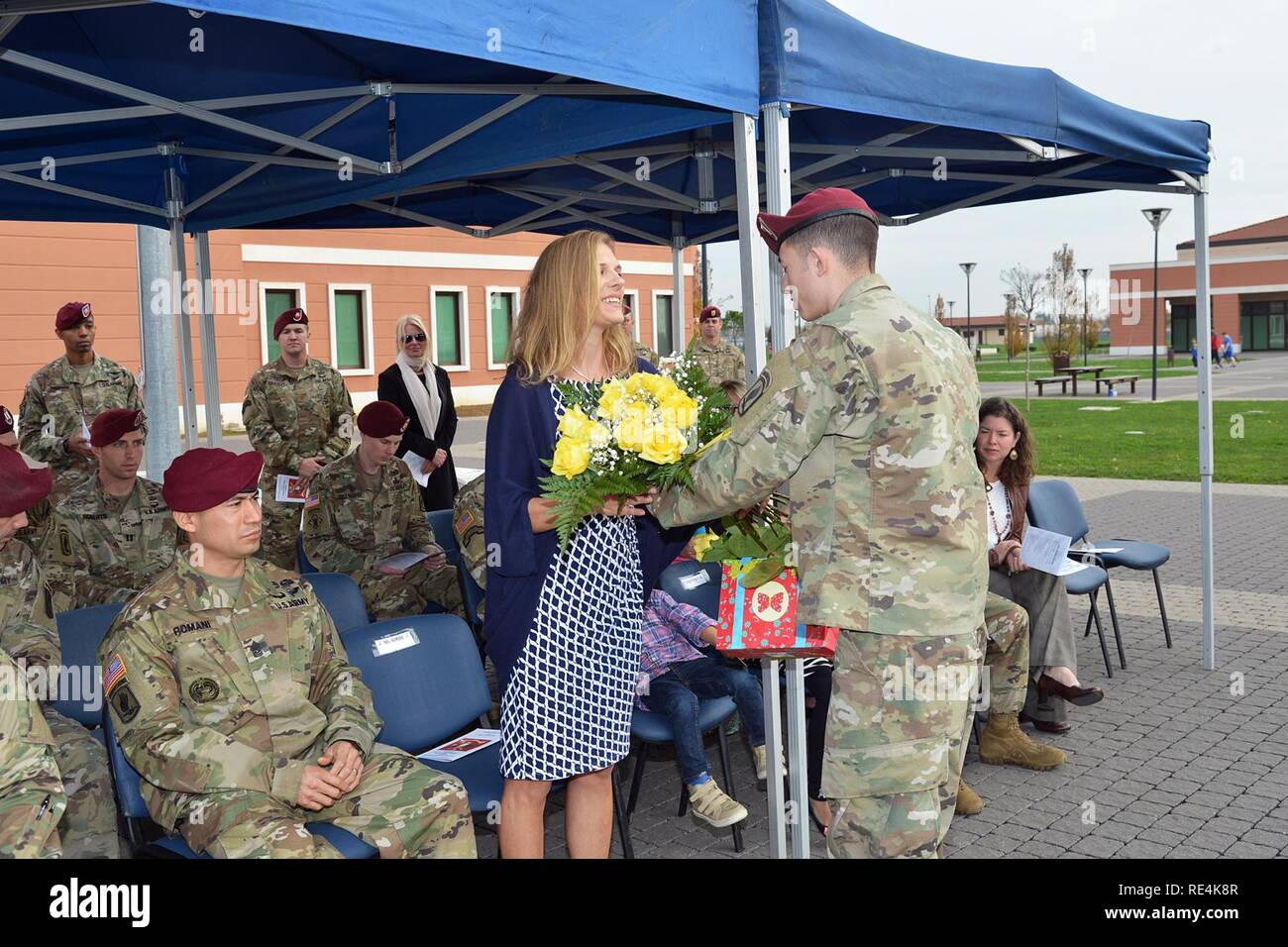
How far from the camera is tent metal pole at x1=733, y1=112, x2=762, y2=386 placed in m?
3.56

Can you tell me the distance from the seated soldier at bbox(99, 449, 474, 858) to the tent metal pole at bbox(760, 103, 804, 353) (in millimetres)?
1690

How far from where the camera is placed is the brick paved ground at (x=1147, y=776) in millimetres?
4203

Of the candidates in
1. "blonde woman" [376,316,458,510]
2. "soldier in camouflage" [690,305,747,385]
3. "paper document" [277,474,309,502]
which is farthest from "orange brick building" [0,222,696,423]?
"paper document" [277,474,309,502]

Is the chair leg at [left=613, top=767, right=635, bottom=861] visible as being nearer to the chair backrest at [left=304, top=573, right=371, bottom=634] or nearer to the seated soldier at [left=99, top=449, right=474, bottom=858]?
the seated soldier at [left=99, top=449, right=474, bottom=858]

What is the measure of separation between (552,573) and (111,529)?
2.92 m

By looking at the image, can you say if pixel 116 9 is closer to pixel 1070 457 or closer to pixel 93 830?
pixel 93 830

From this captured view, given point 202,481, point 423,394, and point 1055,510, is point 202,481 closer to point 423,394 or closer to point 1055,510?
point 423,394

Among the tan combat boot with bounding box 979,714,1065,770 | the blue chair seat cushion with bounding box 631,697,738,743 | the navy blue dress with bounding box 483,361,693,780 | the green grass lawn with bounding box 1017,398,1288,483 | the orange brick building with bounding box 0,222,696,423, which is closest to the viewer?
the navy blue dress with bounding box 483,361,693,780

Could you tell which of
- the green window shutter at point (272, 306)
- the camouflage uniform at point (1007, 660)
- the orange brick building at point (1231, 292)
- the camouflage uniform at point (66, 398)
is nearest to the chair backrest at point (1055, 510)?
the camouflage uniform at point (1007, 660)

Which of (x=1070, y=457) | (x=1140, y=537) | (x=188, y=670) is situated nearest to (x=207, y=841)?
(x=188, y=670)

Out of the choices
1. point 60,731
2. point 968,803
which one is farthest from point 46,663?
point 968,803

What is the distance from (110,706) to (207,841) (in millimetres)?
469

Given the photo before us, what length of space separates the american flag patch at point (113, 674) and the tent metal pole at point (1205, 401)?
5279 millimetres

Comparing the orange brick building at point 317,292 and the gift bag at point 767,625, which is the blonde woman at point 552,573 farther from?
the orange brick building at point 317,292
